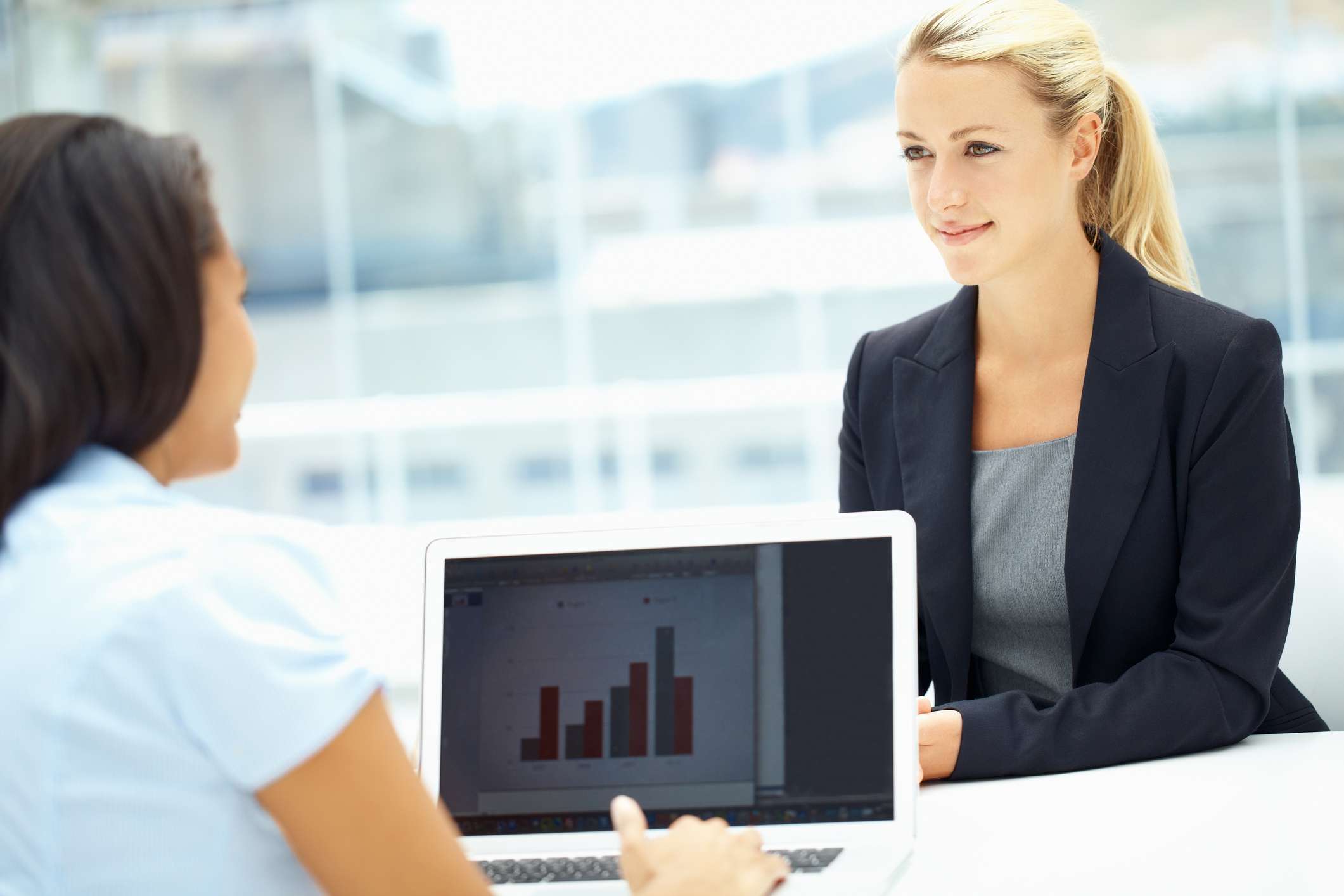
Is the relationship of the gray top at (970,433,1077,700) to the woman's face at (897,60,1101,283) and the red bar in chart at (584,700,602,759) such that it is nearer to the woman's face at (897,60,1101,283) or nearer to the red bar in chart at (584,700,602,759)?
the woman's face at (897,60,1101,283)

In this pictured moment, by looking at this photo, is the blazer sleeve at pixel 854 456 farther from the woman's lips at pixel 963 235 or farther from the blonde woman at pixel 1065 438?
the woman's lips at pixel 963 235

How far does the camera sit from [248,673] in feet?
2.42

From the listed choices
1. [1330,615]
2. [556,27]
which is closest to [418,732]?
[1330,615]

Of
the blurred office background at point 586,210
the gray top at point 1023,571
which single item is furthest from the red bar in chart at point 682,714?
the blurred office background at point 586,210

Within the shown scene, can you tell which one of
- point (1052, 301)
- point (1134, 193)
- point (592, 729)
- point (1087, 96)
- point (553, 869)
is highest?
point (1087, 96)

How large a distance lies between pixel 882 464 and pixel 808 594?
56 centimetres

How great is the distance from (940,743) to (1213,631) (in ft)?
1.05

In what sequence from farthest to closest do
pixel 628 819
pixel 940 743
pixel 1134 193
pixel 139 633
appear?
pixel 1134 193, pixel 940 743, pixel 628 819, pixel 139 633

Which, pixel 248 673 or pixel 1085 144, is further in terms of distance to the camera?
pixel 1085 144

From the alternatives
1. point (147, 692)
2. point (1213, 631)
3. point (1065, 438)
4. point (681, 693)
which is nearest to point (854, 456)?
point (1065, 438)

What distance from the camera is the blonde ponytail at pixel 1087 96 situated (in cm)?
148

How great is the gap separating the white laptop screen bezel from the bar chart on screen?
0.04 metres

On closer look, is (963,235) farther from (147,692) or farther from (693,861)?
(147,692)

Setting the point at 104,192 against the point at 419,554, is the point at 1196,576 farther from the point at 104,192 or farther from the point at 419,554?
the point at 104,192
